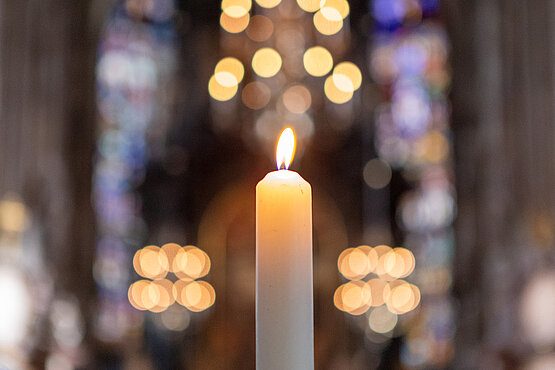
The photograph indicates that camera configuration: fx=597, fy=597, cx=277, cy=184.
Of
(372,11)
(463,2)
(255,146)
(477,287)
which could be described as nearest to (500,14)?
(463,2)

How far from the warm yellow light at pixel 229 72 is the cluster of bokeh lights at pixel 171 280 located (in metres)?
1.86

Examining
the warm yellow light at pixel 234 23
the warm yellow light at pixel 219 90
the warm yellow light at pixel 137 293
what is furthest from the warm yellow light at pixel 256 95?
the warm yellow light at pixel 137 293

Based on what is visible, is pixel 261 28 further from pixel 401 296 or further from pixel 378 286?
pixel 401 296

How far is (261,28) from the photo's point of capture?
567 cm

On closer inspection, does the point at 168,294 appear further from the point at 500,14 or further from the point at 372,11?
the point at 500,14

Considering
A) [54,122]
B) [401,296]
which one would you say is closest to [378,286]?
[401,296]

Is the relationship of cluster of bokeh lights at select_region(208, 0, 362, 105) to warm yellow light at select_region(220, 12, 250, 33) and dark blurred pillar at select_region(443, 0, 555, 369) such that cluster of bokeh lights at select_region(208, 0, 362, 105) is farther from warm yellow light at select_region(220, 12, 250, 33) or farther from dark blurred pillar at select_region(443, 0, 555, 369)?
dark blurred pillar at select_region(443, 0, 555, 369)

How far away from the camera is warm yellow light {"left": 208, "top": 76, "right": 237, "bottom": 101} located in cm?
631

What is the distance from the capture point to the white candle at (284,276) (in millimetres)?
369

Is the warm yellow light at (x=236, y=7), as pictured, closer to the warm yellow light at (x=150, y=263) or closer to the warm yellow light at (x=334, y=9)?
the warm yellow light at (x=334, y=9)

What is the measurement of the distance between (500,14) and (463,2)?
0.62m

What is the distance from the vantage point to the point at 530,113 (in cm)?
352

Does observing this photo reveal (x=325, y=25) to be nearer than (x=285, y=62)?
No

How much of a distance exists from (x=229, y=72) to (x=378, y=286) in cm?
266
